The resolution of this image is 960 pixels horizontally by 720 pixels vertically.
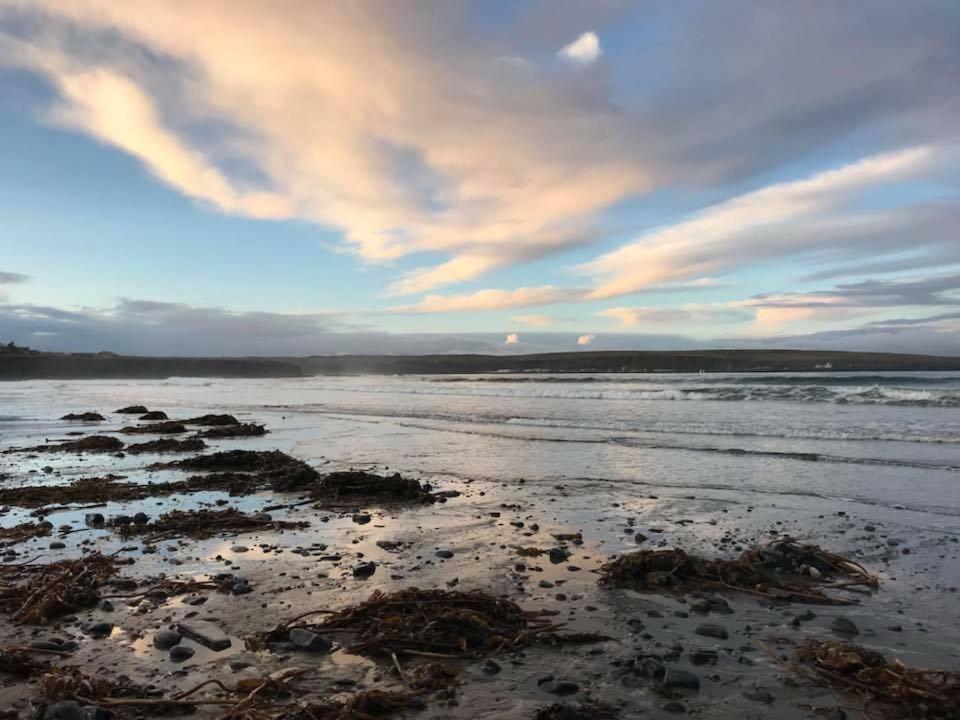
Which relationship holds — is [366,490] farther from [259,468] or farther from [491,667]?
[491,667]

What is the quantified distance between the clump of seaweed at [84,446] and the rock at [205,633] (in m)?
12.9

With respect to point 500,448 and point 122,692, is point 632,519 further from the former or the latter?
point 500,448

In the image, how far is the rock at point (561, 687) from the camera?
3.89 metres

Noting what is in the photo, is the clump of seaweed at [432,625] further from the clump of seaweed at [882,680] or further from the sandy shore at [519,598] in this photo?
the clump of seaweed at [882,680]

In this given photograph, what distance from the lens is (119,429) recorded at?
20.8 meters

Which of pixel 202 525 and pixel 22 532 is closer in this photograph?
pixel 22 532

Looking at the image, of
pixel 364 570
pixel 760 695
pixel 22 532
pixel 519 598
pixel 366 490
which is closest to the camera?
pixel 760 695

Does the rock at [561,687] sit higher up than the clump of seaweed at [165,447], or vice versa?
the rock at [561,687]

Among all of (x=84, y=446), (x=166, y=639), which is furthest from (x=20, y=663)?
(x=84, y=446)

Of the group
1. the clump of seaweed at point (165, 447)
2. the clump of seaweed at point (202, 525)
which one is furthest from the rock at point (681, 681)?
the clump of seaweed at point (165, 447)

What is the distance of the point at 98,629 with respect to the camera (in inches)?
186

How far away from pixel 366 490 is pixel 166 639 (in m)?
5.62

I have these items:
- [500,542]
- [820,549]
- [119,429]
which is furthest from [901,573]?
[119,429]

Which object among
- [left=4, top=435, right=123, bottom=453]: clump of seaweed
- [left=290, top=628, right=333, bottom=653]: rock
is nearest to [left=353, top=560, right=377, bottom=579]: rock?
[left=290, top=628, right=333, bottom=653]: rock
